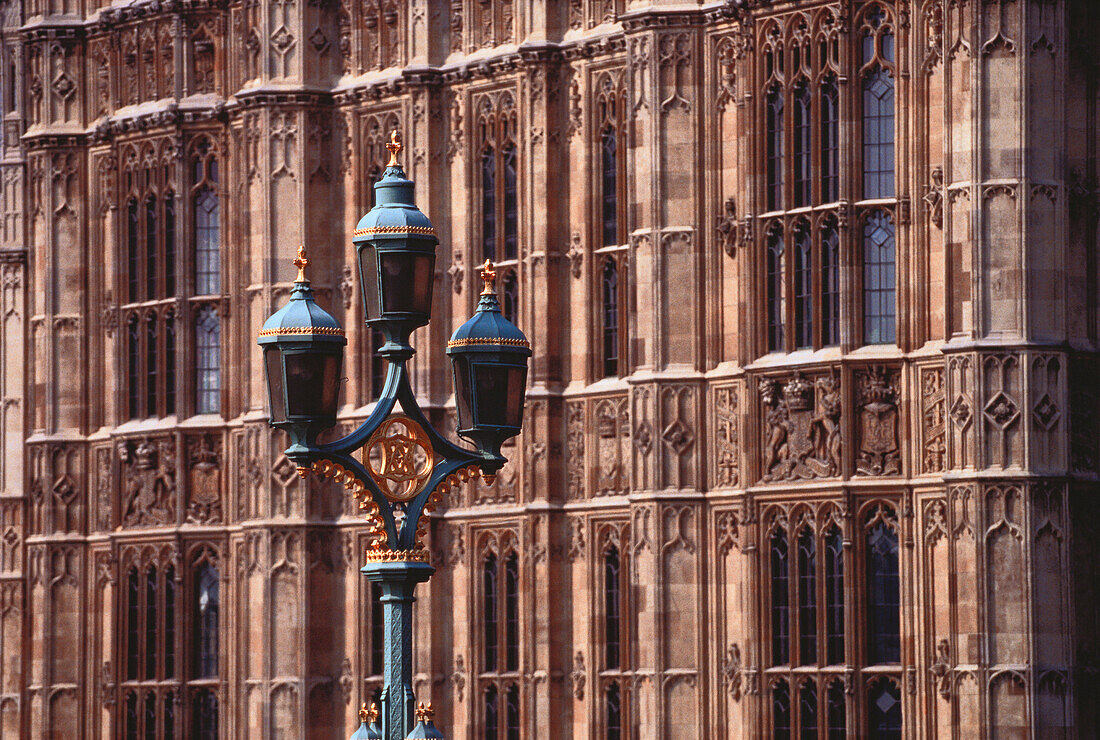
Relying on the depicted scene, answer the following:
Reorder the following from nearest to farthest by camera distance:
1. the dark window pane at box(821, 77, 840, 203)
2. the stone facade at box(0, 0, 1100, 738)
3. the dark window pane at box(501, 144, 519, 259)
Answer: the stone facade at box(0, 0, 1100, 738)
the dark window pane at box(821, 77, 840, 203)
the dark window pane at box(501, 144, 519, 259)

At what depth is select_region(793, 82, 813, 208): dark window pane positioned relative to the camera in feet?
119

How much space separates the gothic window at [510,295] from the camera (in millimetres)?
41531

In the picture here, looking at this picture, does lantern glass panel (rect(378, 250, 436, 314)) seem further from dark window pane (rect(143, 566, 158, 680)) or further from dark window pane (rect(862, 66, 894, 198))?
dark window pane (rect(143, 566, 158, 680))

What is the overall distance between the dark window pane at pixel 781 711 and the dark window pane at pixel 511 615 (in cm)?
593

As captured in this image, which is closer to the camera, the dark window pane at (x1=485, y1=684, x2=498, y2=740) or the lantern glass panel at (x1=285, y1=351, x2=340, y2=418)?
the lantern glass panel at (x1=285, y1=351, x2=340, y2=418)

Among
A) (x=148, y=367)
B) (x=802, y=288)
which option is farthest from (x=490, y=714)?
(x=802, y=288)

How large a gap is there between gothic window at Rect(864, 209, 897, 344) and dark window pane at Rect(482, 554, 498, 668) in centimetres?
845

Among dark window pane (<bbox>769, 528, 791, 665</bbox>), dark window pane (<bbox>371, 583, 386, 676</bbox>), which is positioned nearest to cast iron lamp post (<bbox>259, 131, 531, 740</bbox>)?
dark window pane (<bbox>769, 528, 791, 665</bbox>)

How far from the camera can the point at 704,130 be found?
124ft

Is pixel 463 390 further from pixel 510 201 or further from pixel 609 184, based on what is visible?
pixel 510 201

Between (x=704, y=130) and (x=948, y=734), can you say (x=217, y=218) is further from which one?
(x=948, y=734)

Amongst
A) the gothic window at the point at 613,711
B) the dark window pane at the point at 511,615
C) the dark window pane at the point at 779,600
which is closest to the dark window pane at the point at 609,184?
the dark window pane at the point at 511,615

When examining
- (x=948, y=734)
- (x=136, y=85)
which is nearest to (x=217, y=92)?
(x=136, y=85)

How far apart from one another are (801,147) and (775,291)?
6.08ft
